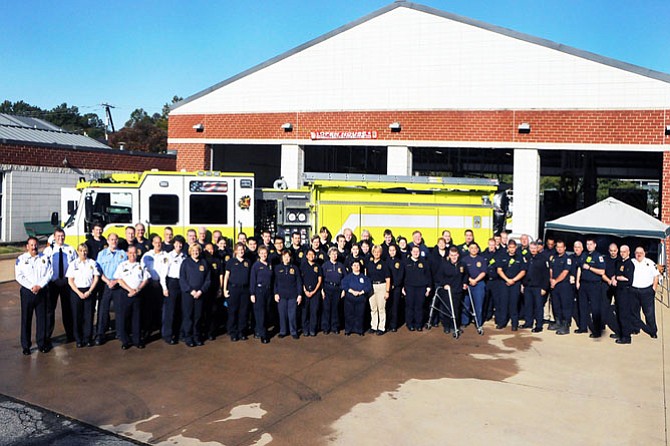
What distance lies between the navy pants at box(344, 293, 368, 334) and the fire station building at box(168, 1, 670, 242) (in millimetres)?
9233

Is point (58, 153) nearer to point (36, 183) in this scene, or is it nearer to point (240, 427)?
point (36, 183)

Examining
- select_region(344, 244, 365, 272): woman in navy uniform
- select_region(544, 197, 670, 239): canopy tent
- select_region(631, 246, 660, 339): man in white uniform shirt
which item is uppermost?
select_region(544, 197, 670, 239): canopy tent

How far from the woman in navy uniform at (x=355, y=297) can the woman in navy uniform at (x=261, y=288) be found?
130 cm

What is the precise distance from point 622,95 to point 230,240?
11511mm

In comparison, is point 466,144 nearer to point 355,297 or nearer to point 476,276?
point 476,276

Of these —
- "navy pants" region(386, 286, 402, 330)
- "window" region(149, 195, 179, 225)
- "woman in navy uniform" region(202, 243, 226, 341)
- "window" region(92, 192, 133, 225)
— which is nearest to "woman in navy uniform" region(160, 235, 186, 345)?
"woman in navy uniform" region(202, 243, 226, 341)

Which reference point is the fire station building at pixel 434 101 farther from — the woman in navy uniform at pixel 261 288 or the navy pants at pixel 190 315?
the navy pants at pixel 190 315

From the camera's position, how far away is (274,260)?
1000 centimetres

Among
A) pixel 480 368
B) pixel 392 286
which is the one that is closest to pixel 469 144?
pixel 392 286

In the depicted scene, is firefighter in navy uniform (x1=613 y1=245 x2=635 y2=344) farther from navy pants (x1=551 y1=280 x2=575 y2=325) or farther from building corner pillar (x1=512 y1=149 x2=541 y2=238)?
building corner pillar (x1=512 y1=149 x2=541 y2=238)

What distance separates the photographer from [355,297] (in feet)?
32.3

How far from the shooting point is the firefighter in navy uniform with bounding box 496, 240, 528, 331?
1052 cm

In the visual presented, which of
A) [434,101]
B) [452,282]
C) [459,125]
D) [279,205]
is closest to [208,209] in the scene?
[279,205]

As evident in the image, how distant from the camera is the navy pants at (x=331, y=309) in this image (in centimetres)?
990
